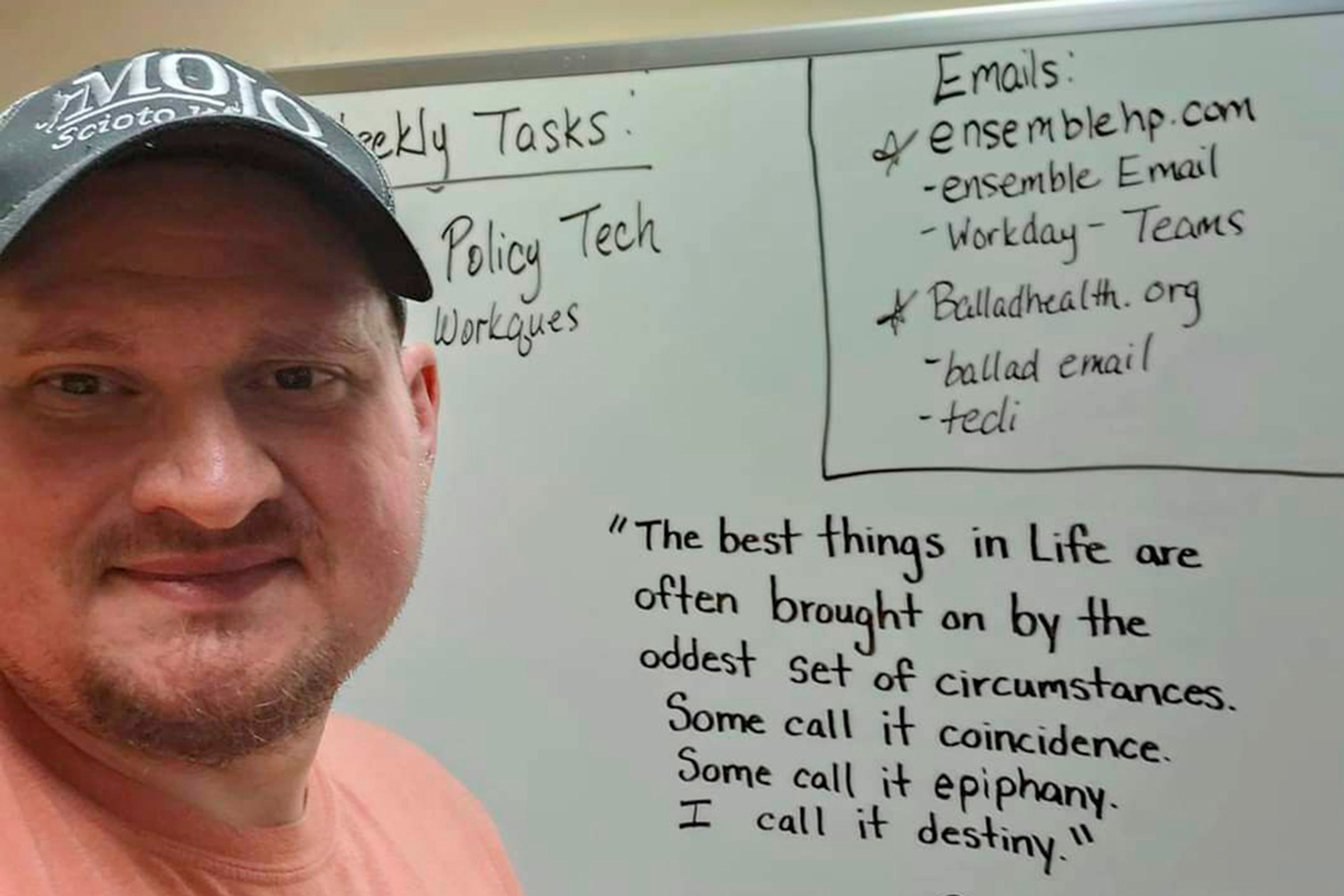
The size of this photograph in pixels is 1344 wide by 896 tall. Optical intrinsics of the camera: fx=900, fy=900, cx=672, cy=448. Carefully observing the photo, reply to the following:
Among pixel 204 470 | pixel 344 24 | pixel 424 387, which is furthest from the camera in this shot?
pixel 344 24

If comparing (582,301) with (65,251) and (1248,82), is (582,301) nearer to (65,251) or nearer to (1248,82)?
(65,251)

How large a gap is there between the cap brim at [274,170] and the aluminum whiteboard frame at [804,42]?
44 centimetres

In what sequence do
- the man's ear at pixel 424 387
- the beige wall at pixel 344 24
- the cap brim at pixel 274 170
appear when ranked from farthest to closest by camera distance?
1. the beige wall at pixel 344 24
2. the man's ear at pixel 424 387
3. the cap brim at pixel 274 170

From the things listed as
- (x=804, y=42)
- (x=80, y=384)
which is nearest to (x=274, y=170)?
(x=80, y=384)

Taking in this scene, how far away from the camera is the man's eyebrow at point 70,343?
1.55ft

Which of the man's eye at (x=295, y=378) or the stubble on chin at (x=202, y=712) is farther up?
the man's eye at (x=295, y=378)

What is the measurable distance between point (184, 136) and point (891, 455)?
0.62 meters

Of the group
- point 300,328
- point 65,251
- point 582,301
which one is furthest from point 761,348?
point 65,251

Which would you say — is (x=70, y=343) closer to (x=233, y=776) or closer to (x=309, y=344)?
(x=309, y=344)

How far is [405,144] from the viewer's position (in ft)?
3.15

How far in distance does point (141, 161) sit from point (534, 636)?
571 millimetres

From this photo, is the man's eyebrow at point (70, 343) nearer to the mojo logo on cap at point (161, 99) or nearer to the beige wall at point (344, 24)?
the mojo logo on cap at point (161, 99)

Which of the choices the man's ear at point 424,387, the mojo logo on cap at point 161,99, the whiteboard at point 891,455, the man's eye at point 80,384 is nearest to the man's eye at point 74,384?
the man's eye at point 80,384

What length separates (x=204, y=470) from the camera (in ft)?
1.54
